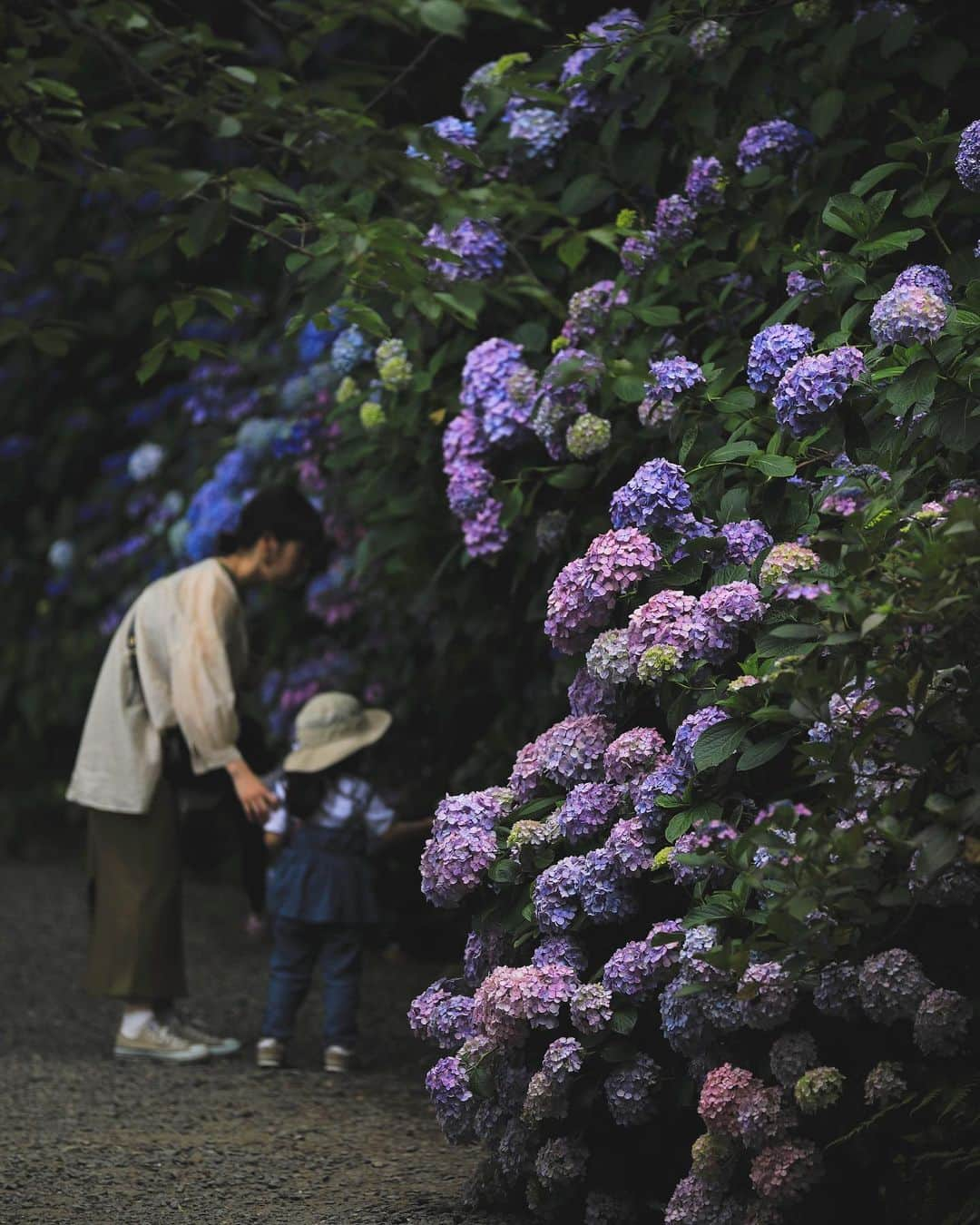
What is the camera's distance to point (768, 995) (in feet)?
7.82

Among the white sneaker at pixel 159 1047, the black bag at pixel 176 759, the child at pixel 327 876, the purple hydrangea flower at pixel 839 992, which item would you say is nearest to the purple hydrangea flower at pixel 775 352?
the purple hydrangea flower at pixel 839 992

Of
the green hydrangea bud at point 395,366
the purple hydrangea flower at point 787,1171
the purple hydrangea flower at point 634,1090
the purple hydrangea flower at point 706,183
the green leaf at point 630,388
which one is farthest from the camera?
the green hydrangea bud at point 395,366

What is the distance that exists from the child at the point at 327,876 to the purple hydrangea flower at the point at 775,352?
1.71 meters

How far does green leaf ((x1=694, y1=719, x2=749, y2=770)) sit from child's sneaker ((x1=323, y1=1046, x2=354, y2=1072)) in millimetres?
1973

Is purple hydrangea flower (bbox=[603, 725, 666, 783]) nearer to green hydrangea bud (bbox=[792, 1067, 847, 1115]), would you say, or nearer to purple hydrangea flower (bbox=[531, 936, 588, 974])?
purple hydrangea flower (bbox=[531, 936, 588, 974])

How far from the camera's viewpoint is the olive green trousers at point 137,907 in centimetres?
439

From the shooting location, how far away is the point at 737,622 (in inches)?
103

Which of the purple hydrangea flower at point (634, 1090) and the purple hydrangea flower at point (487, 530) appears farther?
the purple hydrangea flower at point (487, 530)

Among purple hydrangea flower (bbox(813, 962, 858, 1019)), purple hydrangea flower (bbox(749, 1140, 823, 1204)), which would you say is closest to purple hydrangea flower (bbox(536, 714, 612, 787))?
purple hydrangea flower (bbox(813, 962, 858, 1019))

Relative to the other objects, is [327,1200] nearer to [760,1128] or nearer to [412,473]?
[760,1128]

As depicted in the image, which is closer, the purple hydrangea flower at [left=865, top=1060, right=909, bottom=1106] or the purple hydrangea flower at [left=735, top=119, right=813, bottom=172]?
the purple hydrangea flower at [left=865, top=1060, right=909, bottom=1106]

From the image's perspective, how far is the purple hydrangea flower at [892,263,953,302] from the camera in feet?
9.10

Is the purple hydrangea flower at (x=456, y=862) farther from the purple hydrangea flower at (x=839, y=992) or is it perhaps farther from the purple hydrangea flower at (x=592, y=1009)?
the purple hydrangea flower at (x=839, y=992)

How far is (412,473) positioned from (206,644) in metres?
0.67
